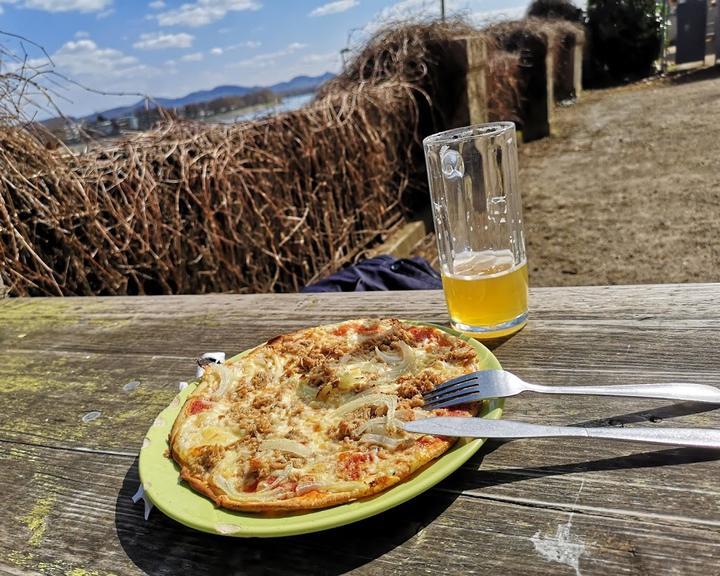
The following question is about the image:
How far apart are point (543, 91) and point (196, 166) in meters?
7.97

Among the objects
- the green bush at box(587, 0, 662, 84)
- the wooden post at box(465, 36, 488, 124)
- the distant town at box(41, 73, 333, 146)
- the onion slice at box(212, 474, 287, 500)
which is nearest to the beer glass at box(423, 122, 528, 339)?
the onion slice at box(212, 474, 287, 500)

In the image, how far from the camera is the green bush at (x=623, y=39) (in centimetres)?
1677

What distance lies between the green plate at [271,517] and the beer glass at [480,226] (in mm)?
388

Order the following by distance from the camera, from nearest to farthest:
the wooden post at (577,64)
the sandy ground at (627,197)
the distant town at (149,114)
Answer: the distant town at (149,114)
the sandy ground at (627,197)
the wooden post at (577,64)

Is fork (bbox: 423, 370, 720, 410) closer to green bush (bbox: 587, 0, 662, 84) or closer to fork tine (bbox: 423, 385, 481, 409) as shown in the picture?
fork tine (bbox: 423, 385, 481, 409)

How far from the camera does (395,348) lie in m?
1.17

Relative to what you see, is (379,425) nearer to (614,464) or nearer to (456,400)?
(456,400)

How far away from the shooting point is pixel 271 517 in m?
0.79

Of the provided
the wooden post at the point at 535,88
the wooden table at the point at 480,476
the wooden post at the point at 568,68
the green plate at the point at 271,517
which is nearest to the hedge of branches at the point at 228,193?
the wooden table at the point at 480,476

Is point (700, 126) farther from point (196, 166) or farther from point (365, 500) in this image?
point (365, 500)

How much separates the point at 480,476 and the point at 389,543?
0.18 meters

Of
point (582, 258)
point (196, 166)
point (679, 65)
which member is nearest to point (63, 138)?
point (196, 166)

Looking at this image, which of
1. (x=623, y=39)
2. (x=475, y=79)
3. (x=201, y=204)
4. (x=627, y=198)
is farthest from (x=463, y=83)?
(x=623, y=39)

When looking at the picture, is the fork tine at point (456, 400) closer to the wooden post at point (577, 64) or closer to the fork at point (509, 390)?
the fork at point (509, 390)
